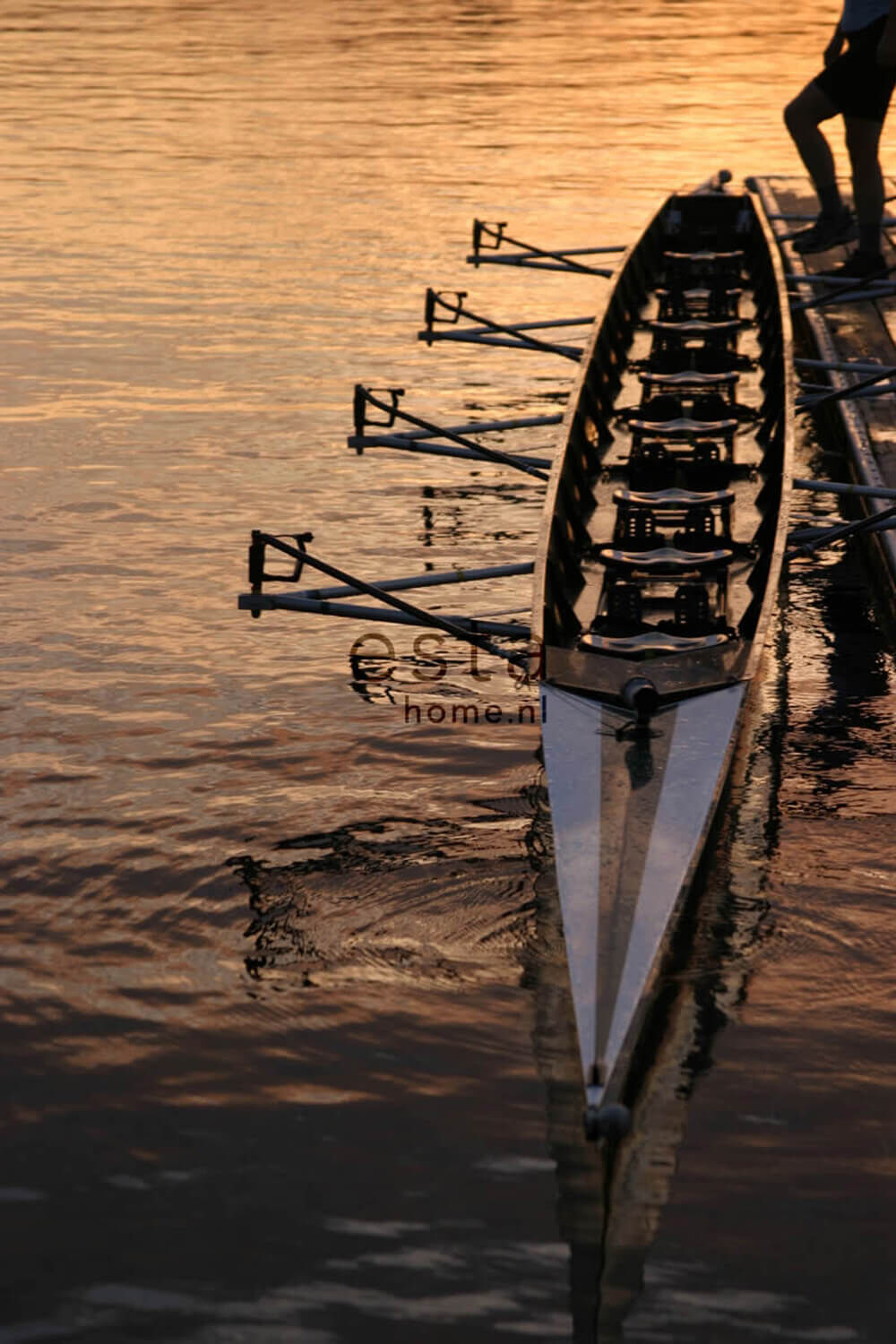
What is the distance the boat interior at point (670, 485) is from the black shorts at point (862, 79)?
1.33 m

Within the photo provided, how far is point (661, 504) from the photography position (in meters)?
10.2

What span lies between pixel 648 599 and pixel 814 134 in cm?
882

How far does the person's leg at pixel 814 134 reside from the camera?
1634 centimetres

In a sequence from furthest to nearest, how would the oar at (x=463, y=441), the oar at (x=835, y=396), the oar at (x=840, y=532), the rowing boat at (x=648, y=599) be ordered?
1. the oar at (x=835, y=396)
2. the oar at (x=463, y=441)
3. the oar at (x=840, y=532)
4. the rowing boat at (x=648, y=599)

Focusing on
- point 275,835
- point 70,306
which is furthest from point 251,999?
point 70,306

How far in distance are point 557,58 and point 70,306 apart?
27.9 meters

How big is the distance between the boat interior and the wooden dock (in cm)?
75

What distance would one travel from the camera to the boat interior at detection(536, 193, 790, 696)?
836cm

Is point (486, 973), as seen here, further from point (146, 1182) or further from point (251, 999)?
point (146, 1182)

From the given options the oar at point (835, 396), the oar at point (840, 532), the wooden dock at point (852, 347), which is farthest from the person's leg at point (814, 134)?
the oar at point (840, 532)

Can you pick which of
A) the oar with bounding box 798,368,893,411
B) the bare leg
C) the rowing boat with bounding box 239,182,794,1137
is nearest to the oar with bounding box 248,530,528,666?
the rowing boat with bounding box 239,182,794,1137

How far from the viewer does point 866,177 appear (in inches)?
629

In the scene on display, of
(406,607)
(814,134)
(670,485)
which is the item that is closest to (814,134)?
(814,134)

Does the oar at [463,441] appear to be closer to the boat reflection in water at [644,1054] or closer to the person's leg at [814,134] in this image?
the boat reflection in water at [644,1054]
